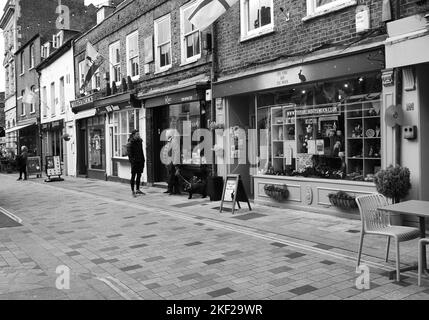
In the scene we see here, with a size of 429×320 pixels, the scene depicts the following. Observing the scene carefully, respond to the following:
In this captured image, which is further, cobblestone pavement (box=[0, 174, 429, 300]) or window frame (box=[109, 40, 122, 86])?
window frame (box=[109, 40, 122, 86])

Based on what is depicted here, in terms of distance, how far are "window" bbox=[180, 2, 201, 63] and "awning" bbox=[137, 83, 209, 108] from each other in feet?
3.18

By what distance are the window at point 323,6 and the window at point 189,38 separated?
4520mm

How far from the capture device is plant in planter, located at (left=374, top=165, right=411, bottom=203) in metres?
7.48

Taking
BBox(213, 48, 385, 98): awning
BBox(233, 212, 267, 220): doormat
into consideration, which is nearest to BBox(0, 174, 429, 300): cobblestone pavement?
BBox(233, 212, 267, 220): doormat

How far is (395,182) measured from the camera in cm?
747

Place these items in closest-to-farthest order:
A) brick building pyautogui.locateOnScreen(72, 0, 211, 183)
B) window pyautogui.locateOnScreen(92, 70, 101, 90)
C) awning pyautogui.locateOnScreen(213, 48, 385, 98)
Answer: awning pyautogui.locateOnScreen(213, 48, 385, 98), brick building pyautogui.locateOnScreen(72, 0, 211, 183), window pyautogui.locateOnScreen(92, 70, 101, 90)

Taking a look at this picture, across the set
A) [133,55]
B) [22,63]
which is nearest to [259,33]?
[133,55]

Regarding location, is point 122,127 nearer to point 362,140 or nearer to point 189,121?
point 189,121

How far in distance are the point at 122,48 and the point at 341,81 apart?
10.9 m

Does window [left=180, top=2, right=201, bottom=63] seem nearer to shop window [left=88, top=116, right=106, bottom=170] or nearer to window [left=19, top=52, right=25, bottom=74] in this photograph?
shop window [left=88, top=116, right=106, bottom=170]

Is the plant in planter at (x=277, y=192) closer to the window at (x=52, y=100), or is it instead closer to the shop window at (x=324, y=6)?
the shop window at (x=324, y=6)

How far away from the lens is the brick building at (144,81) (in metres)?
13.7

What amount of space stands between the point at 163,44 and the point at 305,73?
7.02 m
